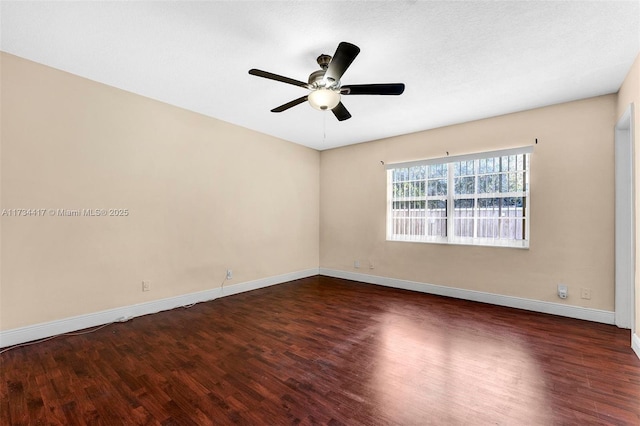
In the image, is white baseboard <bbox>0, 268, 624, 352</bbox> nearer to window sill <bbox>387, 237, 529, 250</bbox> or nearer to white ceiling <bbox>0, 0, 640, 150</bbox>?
window sill <bbox>387, 237, 529, 250</bbox>

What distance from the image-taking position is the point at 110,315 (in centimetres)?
310

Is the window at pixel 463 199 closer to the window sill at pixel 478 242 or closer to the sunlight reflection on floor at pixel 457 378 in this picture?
the window sill at pixel 478 242

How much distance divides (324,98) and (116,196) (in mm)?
2681

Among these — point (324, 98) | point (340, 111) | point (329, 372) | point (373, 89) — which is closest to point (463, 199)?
point (340, 111)

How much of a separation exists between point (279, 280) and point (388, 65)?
3.91m

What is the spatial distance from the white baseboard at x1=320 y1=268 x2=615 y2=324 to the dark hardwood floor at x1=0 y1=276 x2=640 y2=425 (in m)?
0.18

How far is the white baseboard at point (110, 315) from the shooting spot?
2.56 m

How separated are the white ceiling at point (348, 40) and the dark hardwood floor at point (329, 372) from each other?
2.68 metres

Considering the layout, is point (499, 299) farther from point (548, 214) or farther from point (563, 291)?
point (548, 214)

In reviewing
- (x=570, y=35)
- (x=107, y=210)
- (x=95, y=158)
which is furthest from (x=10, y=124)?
(x=570, y=35)

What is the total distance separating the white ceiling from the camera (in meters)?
1.95

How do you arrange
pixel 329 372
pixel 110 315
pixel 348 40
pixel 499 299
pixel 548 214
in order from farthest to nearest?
1. pixel 499 299
2. pixel 548 214
3. pixel 110 315
4. pixel 348 40
5. pixel 329 372

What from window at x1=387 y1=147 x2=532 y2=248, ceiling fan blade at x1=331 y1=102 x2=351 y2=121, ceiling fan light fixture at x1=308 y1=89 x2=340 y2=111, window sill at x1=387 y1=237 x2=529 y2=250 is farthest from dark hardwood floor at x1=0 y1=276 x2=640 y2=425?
ceiling fan blade at x1=331 y1=102 x2=351 y2=121

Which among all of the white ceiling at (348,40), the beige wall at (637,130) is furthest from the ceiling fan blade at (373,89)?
the beige wall at (637,130)
